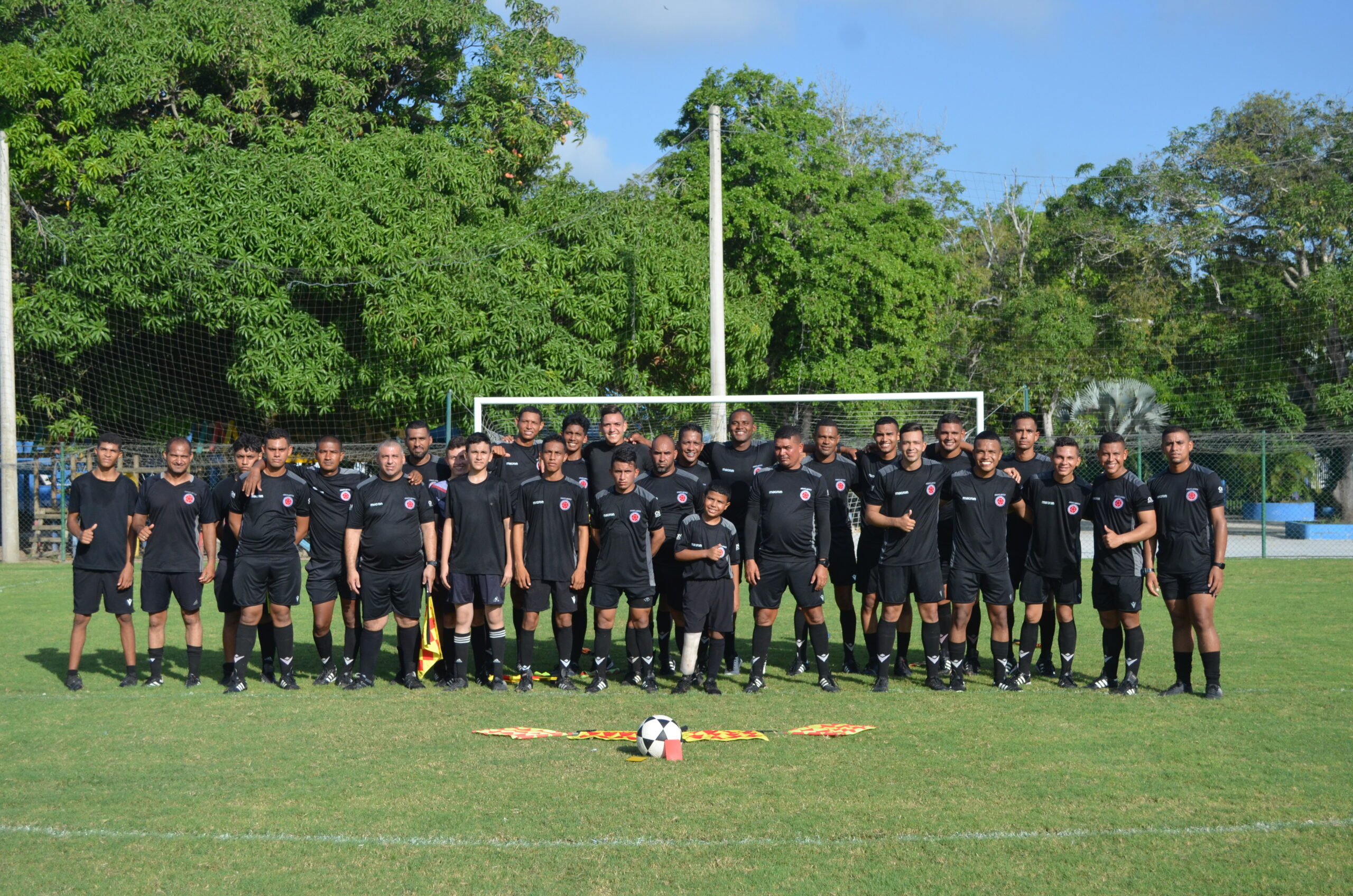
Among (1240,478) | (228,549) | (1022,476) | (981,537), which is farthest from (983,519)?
(1240,478)

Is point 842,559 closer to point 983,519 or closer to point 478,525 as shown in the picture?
point 983,519

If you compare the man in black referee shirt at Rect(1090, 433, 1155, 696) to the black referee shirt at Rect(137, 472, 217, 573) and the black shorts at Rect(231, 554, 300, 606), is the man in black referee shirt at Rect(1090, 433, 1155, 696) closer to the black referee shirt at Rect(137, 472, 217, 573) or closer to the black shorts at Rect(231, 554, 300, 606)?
the black shorts at Rect(231, 554, 300, 606)

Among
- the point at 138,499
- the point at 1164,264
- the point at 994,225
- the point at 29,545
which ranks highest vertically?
the point at 994,225

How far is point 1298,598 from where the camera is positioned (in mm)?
13797

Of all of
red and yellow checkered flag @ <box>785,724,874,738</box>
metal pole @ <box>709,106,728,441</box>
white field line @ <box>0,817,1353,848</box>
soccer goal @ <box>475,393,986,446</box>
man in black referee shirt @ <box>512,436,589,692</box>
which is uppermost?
metal pole @ <box>709,106,728,441</box>

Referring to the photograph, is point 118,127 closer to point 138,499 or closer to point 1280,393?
point 138,499

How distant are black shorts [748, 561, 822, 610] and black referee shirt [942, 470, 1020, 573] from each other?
1077mm

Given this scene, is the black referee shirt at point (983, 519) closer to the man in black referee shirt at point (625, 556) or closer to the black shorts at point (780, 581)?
the black shorts at point (780, 581)

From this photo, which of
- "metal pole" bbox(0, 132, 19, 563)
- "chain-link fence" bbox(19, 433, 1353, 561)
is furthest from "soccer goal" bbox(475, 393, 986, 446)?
"metal pole" bbox(0, 132, 19, 563)

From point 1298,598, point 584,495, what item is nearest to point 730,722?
point 584,495

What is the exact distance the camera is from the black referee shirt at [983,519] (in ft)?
27.7

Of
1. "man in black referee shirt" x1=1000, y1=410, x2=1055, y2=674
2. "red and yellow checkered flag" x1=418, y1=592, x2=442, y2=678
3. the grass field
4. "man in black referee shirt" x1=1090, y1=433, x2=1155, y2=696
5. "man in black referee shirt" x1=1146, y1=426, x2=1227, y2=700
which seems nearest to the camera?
the grass field

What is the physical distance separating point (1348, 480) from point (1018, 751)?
84.0ft

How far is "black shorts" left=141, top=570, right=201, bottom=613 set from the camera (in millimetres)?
8711
